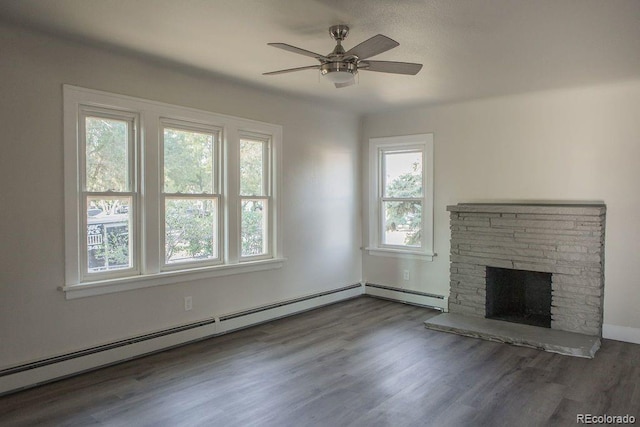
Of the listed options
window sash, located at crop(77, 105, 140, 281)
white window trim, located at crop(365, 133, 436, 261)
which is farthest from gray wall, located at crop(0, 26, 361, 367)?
white window trim, located at crop(365, 133, 436, 261)

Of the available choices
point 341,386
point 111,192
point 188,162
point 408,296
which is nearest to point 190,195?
point 188,162

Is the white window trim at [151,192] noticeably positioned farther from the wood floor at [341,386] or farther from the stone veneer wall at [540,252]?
the stone veneer wall at [540,252]

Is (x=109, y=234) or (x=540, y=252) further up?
(x=109, y=234)

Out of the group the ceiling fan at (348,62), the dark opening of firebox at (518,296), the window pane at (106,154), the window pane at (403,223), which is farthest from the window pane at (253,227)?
the dark opening of firebox at (518,296)

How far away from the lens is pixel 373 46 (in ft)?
8.39

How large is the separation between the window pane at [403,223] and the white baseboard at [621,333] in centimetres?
223

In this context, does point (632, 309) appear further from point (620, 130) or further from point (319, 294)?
point (319, 294)

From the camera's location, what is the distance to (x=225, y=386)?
320cm

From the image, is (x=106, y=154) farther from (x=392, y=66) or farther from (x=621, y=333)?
(x=621, y=333)

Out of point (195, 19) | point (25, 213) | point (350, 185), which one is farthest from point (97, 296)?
point (350, 185)

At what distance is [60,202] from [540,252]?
4.50 meters

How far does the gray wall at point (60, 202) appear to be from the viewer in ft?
10.0

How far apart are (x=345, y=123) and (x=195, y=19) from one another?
3.33 metres

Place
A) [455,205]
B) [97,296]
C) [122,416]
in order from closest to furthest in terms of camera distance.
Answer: [122,416] → [97,296] → [455,205]
